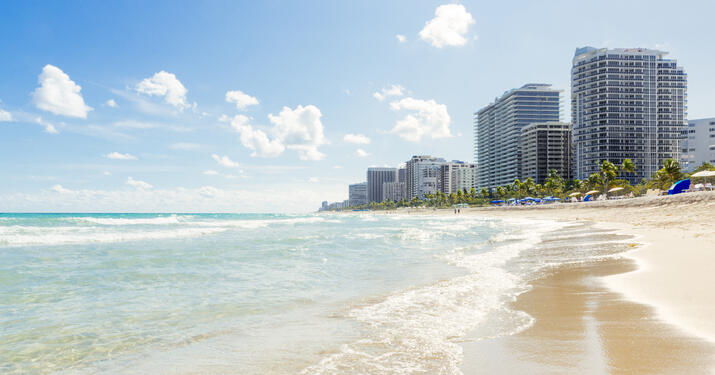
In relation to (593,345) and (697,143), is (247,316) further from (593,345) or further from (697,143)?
(697,143)

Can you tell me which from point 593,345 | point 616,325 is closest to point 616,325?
point 616,325

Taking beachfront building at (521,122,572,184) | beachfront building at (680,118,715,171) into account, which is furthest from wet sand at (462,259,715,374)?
beachfront building at (680,118,715,171)

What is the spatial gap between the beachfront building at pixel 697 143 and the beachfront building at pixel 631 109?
5.73 meters

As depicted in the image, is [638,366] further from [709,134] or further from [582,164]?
[709,134]

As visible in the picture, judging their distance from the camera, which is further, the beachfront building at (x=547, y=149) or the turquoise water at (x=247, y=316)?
the beachfront building at (x=547, y=149)

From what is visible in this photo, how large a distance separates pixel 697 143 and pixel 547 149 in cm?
5458

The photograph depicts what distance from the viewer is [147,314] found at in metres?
7.45

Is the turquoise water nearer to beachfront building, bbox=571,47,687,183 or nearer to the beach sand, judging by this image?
the beach sand

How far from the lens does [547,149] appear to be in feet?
573

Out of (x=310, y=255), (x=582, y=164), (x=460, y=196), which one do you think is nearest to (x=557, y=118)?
(x=582, y=164)

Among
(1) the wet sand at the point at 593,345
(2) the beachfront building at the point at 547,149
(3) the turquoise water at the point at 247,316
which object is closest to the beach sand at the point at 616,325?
(1) the wet sand at the point at 593,345

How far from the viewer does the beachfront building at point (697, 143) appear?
152 m

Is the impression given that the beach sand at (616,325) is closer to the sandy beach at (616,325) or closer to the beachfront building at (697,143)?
the sandy beach at (616,325)

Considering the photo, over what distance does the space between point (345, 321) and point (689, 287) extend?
665 centimetres
